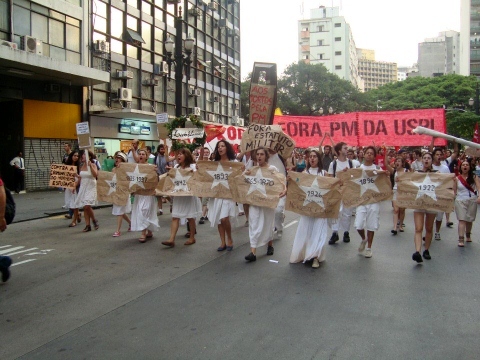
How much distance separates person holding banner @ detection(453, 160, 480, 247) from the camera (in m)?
9.56

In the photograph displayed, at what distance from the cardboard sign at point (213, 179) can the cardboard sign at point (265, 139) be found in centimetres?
56

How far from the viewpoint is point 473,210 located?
9.70 metres

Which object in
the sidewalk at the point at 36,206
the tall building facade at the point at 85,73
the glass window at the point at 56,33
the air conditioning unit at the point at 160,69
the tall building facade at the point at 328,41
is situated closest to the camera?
the sidewalk at the point at 36,206

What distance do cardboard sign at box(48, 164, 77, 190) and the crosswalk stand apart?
2.77 m

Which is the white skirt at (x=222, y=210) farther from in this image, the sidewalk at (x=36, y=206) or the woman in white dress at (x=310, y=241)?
the sidewalk at (x=36, y=206)

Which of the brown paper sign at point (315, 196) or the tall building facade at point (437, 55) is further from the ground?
the tall building facade at point (437, 55)

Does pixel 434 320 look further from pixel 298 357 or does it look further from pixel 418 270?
pixel 418 270

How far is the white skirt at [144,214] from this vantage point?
367 inches

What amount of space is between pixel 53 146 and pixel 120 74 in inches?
264

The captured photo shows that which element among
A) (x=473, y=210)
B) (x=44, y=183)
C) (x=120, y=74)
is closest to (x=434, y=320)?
(x=473, y=210)

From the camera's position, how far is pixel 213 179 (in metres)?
8.79

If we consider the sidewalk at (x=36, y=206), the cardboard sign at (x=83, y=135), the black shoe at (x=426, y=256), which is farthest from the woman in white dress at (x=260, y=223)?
the sidewalk at (x=36, y=206)

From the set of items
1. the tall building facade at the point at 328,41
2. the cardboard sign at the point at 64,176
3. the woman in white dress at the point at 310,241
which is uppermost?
the tall building facade at the point at 328,41

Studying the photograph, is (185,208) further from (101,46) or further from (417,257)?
(101,46)
